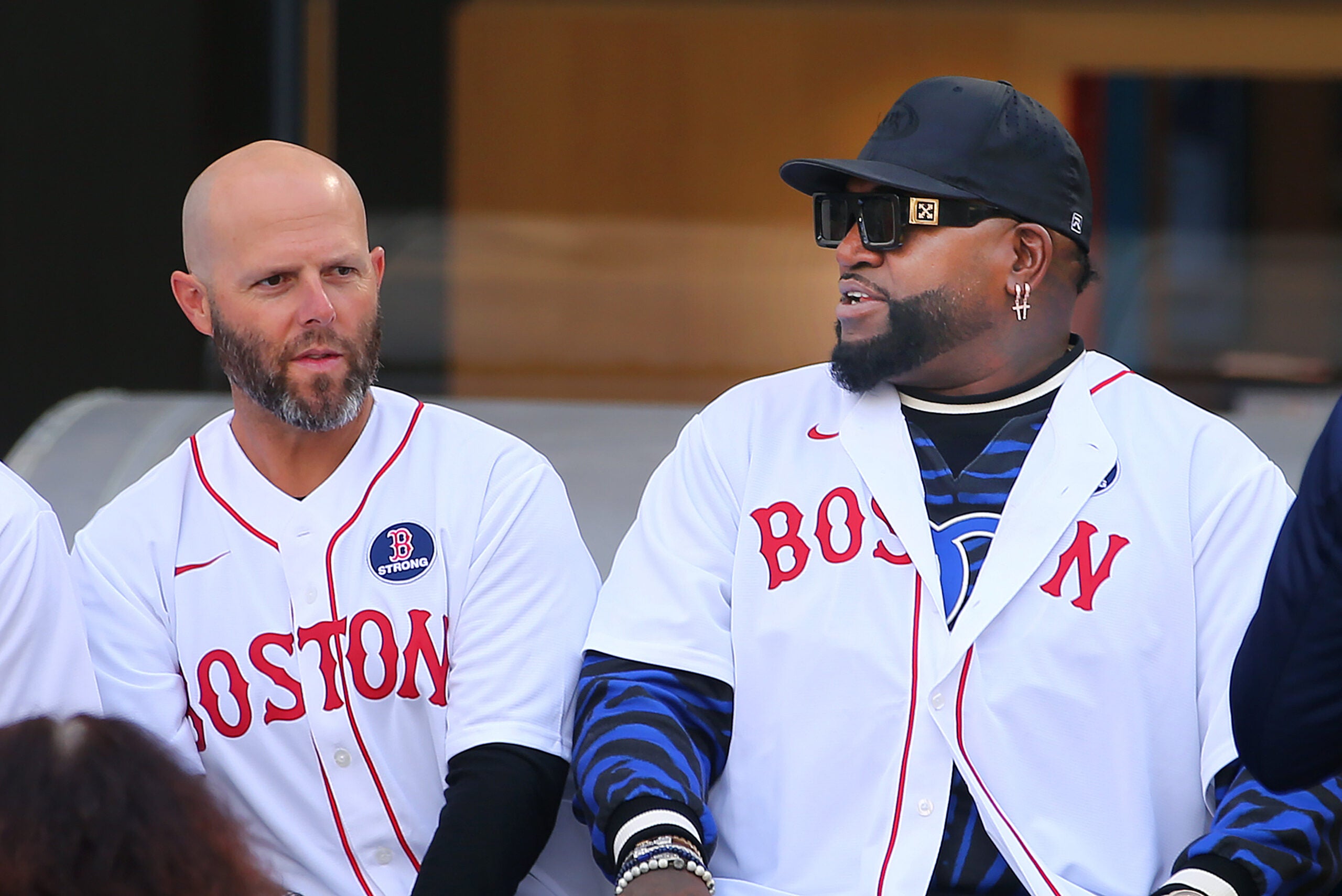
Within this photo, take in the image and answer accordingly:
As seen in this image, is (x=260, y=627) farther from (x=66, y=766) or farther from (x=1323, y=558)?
(x=1323, y=558)

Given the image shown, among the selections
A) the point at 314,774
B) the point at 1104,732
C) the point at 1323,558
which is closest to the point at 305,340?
the point at 314,774

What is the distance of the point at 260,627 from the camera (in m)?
2.47

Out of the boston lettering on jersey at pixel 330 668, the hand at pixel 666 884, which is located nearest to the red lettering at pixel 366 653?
the boston lettering on jersey at pixel 330 668

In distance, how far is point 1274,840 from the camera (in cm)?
219

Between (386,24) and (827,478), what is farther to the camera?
(386,24)

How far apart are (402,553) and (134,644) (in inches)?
15.3

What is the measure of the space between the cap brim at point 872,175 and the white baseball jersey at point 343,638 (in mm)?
598

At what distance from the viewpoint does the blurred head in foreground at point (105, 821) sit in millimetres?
1267

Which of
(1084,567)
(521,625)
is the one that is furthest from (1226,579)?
(521,625)

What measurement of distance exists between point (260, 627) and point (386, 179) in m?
3.67

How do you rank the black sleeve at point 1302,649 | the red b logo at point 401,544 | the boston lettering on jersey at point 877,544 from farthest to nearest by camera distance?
the red b logo at point 401,544, the boston lettering on jersey at point 877,544, the black sleeve at point 1302,649

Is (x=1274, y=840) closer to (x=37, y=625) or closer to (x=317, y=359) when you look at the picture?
(x=317, y=359)

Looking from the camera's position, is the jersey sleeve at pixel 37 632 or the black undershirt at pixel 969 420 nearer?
the jersey sleeve at pixel 37 632

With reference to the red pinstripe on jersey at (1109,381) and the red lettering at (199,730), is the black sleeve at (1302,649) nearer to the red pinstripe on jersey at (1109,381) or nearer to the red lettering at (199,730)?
the red pinstripe on jersey at (1109,381)
